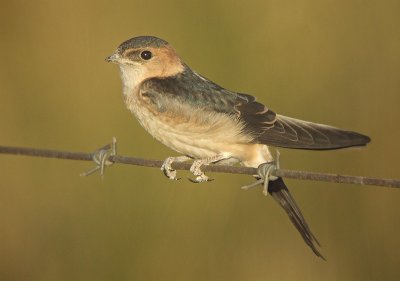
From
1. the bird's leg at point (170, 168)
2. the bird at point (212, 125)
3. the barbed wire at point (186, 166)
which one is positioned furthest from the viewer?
the bird at point (212, 125)

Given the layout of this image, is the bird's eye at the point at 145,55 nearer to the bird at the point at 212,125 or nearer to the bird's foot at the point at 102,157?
the bird at the point at 212,125

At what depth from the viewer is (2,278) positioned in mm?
4938

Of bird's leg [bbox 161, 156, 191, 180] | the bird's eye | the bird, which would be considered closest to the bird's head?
the bird's eye

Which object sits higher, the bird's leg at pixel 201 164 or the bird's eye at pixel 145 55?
the bird's eye at pixel 145 55

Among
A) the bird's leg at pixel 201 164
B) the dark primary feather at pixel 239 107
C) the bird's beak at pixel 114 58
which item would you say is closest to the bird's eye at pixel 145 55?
the bird's beak at pixel 114 58

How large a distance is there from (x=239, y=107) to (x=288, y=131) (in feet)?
1.02

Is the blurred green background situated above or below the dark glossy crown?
below

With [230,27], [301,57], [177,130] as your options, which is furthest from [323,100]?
[177,130]

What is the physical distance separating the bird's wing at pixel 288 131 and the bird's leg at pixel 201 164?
0.72 feet

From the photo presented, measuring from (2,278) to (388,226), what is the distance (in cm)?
247

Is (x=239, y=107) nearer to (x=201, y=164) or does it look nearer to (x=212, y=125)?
(x=212, y=125)

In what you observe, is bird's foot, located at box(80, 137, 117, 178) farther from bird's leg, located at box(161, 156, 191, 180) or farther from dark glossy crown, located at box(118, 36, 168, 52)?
dark glossy crown, located at box(118, 36, 168, 52)

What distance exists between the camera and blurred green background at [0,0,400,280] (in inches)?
189

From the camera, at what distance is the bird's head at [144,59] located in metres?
4.06
